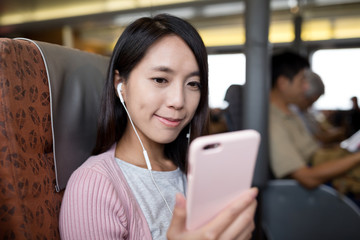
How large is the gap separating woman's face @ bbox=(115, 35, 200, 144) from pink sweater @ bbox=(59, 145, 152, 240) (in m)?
0.17

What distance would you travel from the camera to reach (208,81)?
2.95ft

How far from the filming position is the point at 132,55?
2.67ft

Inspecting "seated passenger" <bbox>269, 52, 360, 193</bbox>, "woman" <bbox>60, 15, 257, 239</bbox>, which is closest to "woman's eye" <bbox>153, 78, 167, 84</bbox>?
"woman" <bbox>60, 15, 257, 239</bbox>

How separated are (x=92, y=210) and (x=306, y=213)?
1.30 m

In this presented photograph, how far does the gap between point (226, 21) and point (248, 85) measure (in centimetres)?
458

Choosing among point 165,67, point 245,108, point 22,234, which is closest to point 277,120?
point 245,108

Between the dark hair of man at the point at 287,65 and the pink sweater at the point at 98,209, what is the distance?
135cm

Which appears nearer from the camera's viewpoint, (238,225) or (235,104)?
(238,225)

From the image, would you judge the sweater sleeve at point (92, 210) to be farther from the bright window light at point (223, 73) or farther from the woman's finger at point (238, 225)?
the bright window light at point (223, 73)

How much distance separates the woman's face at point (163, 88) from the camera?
78 centimetres

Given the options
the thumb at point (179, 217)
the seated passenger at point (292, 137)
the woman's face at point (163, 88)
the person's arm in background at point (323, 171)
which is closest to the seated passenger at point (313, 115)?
the seated passenger at point (292, 137)

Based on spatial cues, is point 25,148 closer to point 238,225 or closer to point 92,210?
point 92,210

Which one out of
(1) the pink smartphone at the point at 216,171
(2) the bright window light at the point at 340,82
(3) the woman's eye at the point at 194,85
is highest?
(3) the woman's eye at the point at 194,85

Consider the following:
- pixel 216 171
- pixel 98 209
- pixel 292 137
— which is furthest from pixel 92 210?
pixel 292 137
